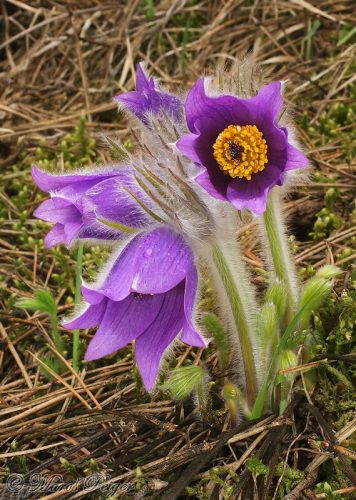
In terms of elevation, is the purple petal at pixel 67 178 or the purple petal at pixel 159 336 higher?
the purple petal at pixel 67 178

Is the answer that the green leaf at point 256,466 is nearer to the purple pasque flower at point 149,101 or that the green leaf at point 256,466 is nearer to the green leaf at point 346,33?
the purple pasque flower at point 149,101

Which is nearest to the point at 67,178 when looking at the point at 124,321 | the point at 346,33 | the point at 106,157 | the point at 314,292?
the point at 124,321

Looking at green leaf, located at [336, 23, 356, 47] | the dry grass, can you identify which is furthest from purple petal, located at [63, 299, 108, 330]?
green leaf, located at [336, 23, 356, 47]

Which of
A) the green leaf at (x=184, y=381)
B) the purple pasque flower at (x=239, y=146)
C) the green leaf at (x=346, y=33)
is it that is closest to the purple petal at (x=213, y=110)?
the purple pasque flower at (x=239, y=146)

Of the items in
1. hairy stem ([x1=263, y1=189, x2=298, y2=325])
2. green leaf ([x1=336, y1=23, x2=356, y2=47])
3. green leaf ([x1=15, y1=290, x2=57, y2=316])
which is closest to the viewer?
hairy stem ([x1=263, y1=189, x2=298, y2=325])

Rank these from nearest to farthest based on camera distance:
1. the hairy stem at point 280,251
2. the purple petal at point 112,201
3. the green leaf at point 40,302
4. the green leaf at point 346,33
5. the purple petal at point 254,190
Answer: the purple petal at point 254,190, the purple petal at point 112,201, the hairy stem at point 280,251, the green leaf at point 40,302, the green leaf at point 346,33

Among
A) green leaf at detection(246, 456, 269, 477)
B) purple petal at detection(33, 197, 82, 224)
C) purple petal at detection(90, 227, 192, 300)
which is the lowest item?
green leaf at detection(246, 456, 269, 477)

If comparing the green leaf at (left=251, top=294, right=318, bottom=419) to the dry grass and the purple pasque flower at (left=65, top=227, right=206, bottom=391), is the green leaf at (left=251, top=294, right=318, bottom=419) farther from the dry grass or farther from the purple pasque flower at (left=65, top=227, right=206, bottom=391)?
the purple pasque flower at (left=65, top=227, right=206, bottom=391)

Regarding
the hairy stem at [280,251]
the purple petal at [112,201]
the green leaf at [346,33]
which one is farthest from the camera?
the green leaf at [346,33]
